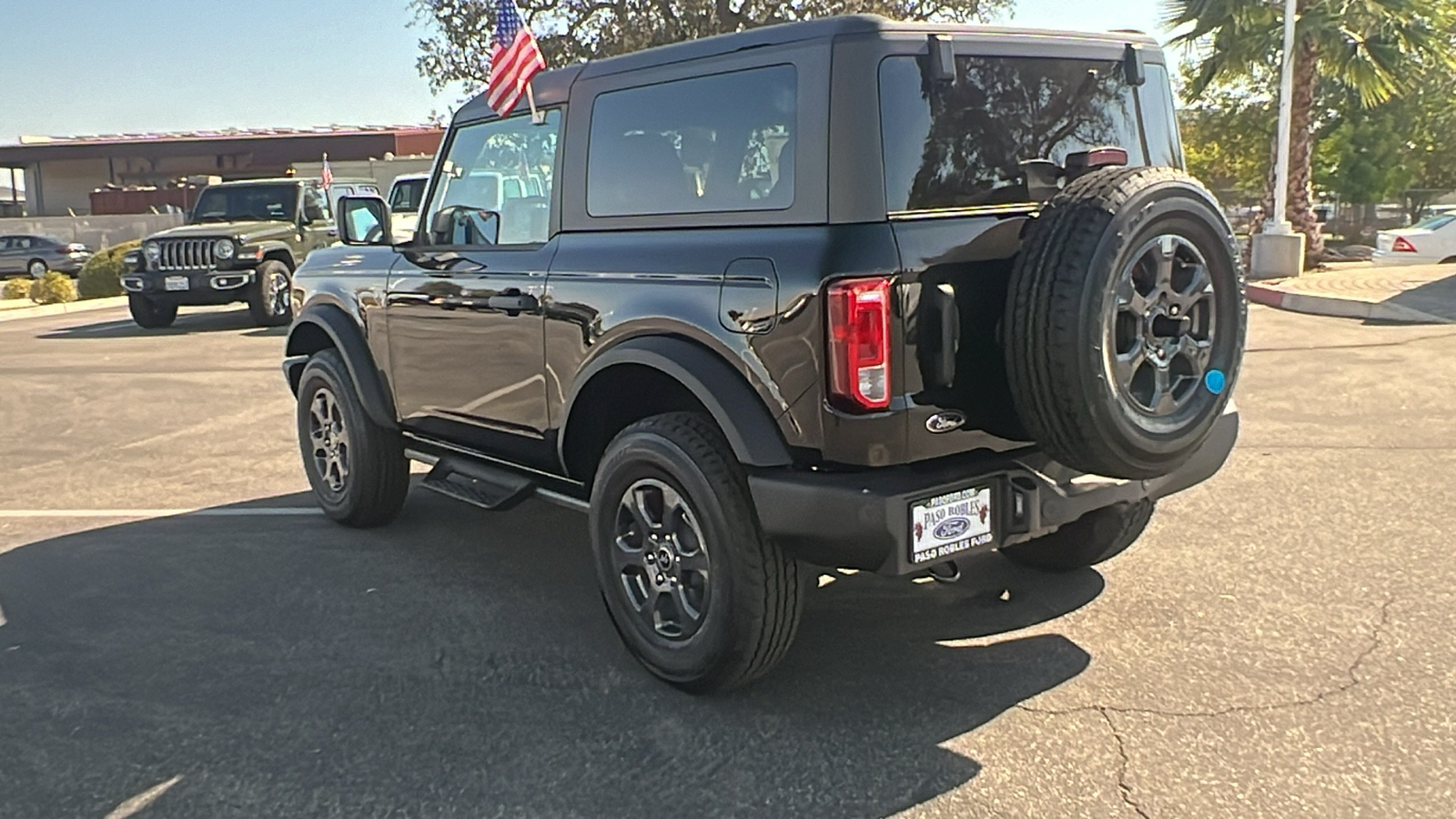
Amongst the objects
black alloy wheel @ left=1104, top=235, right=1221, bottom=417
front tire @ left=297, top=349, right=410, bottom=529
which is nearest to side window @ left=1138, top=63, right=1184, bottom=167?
black alloy wheel @ left=1104, top=235, right=1221, bottom=417

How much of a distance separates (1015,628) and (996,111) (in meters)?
1.74

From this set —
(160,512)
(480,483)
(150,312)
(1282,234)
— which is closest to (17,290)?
(150,312)

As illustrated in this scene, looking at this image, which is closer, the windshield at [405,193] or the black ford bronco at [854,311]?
the black ford bronco at [854,311]

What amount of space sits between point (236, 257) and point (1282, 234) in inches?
569

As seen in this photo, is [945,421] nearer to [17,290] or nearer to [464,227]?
[464,227]

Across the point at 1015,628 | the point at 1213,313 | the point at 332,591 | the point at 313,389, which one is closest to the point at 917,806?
the point at 1015,628

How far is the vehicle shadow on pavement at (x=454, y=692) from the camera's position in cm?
317

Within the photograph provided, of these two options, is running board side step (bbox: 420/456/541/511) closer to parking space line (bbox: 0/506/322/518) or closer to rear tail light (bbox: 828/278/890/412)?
parking space line (bbox: 0/506/322/518)

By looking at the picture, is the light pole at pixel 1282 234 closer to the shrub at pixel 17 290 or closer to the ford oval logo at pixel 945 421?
the ford oval logo at pixel 945 421

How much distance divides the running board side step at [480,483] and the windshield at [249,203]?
12.4m

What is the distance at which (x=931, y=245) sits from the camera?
327 centimetres

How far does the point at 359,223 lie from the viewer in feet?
18.1

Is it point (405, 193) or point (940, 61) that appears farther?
point (405, 193)

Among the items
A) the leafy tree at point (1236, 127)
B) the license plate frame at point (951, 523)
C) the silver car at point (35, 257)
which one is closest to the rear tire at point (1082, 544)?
the license plate frame at point (951, 523)
